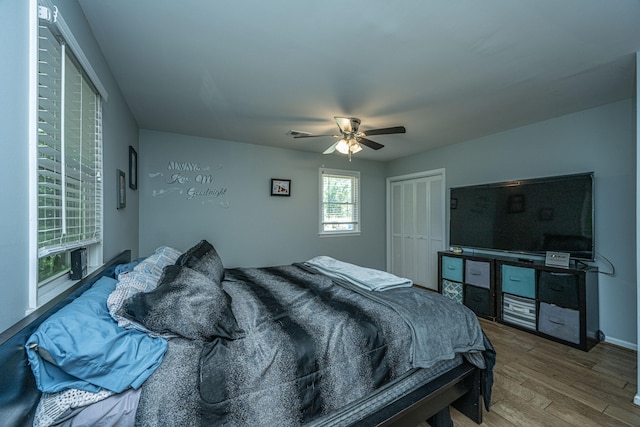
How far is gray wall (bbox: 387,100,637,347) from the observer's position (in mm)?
2650

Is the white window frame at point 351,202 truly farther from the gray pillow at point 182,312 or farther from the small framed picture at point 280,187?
the gray pillow at point 182,312

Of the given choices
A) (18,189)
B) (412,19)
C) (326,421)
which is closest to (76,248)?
(18,189)

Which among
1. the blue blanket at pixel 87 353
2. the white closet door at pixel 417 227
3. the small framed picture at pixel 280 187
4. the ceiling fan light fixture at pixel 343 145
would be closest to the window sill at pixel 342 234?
the white closet door at pixel 417 227

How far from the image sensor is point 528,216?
3.24 meters

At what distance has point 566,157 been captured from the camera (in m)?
3.09

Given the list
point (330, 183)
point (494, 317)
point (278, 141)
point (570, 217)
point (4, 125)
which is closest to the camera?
point (4, 125)

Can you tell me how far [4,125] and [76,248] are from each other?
84cm

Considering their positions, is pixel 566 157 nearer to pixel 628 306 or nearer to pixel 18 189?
pixel 628 306

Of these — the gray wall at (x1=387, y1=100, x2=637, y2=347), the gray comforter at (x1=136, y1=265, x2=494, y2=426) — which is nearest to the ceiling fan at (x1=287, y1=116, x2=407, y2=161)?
the gray comforter at (x1=136, y1=265, x2=494, y2=426)

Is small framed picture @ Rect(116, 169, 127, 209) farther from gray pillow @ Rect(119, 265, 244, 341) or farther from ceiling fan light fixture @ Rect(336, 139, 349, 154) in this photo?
ceiling fan light fixture @ Rect(336, 139, 349, 154)

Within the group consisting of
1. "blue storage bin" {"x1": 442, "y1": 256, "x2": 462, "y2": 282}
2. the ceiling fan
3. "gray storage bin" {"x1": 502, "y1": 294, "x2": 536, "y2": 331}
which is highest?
the ceiling fan

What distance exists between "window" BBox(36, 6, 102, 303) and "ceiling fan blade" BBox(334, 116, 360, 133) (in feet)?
6.67

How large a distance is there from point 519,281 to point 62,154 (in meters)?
4.20

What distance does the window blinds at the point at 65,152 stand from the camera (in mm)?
1094
